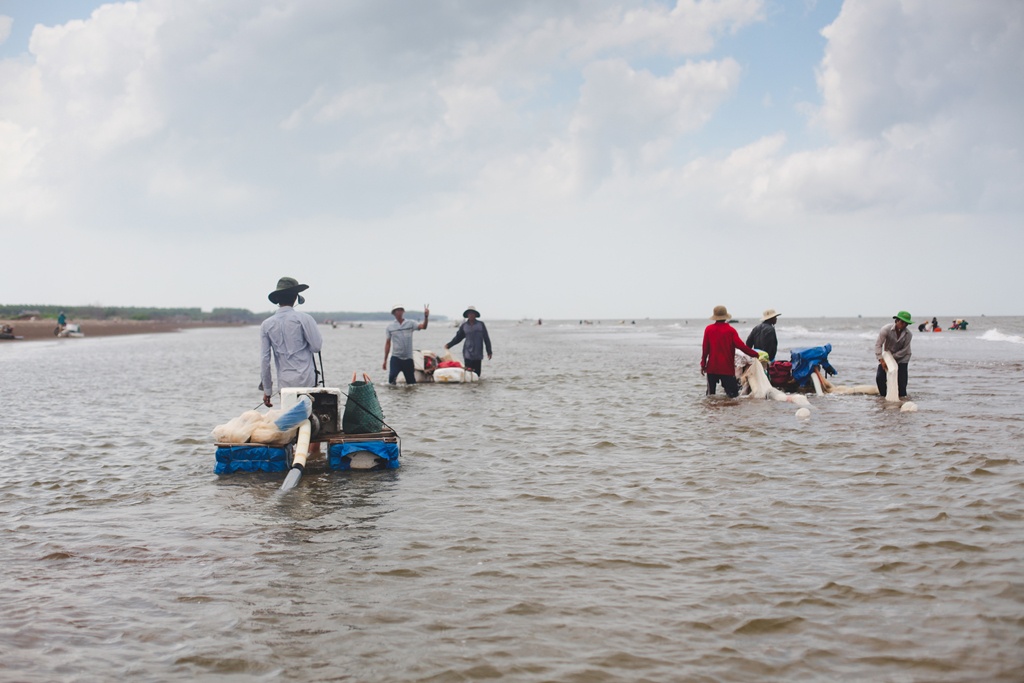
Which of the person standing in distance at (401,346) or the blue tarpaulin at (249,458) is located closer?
the blue tarpaulin at (249,458)

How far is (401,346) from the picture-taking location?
57.0 ft

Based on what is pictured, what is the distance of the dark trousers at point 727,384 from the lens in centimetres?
1413

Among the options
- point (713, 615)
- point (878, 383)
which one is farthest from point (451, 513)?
point (878, 383)

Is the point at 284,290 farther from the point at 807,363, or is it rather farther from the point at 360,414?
the point at 807,363

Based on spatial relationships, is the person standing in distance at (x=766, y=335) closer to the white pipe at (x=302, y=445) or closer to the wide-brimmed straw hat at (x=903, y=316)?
the wide-brimmed straw hat at (x=903, y=316)

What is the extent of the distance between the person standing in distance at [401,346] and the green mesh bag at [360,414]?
22.1ft

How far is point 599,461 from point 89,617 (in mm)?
5672

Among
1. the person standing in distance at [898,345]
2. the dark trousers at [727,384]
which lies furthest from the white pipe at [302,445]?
the person standing in distance at [898,345]

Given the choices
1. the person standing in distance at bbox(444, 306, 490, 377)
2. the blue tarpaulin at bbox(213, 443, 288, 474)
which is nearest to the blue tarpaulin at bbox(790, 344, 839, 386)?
the person standing in distance at bbox(444, 306, 490, 377)

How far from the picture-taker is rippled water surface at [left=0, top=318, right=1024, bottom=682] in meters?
3.82

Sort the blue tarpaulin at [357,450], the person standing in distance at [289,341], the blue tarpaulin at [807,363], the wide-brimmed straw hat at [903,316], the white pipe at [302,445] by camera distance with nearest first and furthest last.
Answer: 1. the white pipe at [302,445]
2. the blue tarpaulin at [357,450]
3. the person standing in distance at [289,341]
4. the wide-brimmed straw hat at [903,316]
5. the blue tarpaulin at [807,363]

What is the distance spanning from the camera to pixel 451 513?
6.58 metres

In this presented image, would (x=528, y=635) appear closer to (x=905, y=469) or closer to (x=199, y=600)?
(x=199, y=600)

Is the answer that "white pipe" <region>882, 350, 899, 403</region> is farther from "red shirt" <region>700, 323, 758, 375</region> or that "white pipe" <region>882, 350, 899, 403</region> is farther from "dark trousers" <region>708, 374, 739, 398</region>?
"dark trousers" <region>708, 374, 739, 398</region>
